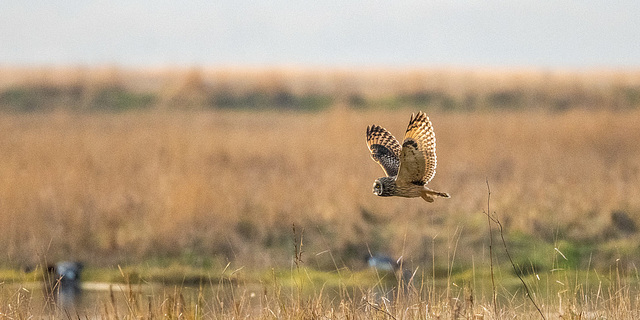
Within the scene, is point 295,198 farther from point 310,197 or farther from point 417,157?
point 417,157

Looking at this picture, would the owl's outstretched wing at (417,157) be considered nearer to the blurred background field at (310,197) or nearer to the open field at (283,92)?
the blurred background field at (310,197)

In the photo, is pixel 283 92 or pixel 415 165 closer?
pixel 415 165

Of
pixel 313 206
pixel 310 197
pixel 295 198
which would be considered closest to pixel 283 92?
pixel 310 197

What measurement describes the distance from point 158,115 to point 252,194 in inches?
498

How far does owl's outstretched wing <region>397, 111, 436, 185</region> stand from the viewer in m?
4.12

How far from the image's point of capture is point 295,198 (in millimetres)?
11086

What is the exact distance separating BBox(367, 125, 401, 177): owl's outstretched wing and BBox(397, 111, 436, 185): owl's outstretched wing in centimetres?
65

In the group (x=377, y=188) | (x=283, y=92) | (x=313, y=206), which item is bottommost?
(x=313, y=206)

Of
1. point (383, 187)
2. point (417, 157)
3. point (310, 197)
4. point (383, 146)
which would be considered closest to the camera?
point (417, 157)

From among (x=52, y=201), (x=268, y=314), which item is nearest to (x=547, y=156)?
(x=52, y=201)

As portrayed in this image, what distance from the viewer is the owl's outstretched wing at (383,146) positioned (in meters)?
4.94

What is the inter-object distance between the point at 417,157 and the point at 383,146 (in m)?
0.99

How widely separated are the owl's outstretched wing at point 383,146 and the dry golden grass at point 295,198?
290cm

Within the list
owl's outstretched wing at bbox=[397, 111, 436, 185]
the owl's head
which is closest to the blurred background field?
the owl's head
